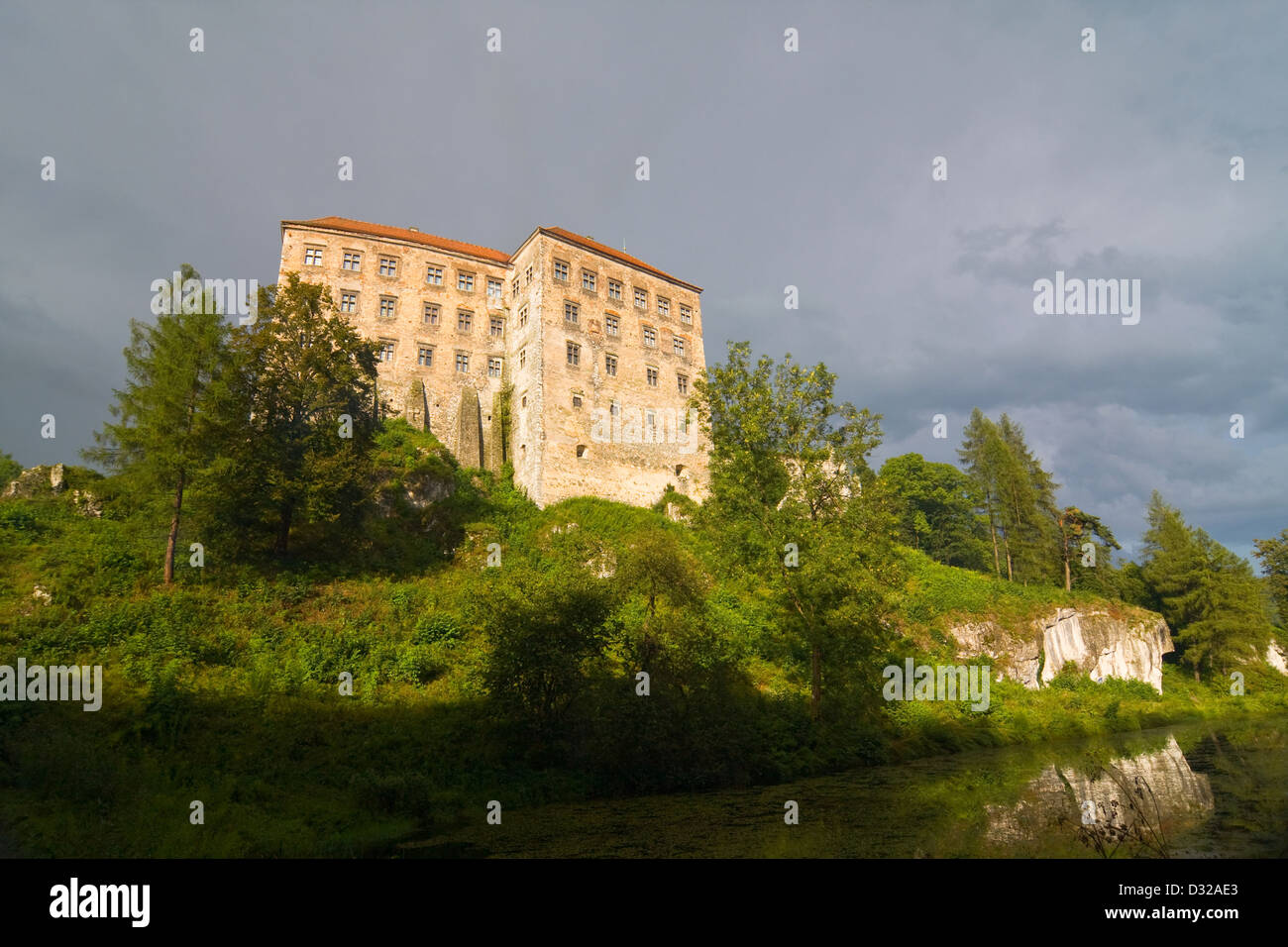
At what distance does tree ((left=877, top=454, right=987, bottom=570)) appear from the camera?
67875 millimetres

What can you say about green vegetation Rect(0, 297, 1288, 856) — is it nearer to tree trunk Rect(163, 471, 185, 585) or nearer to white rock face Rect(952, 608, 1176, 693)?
tree trunk Rect(163, 471, 185, 585)

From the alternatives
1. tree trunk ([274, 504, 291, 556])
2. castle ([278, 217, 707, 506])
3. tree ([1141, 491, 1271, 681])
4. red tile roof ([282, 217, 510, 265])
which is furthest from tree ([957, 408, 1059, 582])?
tree trunk ([274, 504, 291, 556])

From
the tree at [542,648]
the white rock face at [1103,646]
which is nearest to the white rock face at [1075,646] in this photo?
the white rock face at [1103,646]

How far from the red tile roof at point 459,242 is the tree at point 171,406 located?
24992mm

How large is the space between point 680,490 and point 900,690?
20.5 meters

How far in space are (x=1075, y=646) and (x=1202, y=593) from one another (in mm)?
17567

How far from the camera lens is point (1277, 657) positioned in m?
52.2

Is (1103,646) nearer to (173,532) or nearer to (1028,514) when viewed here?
(1028,514)

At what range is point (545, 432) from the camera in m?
41.2

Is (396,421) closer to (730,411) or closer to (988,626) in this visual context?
Result: (730,411)

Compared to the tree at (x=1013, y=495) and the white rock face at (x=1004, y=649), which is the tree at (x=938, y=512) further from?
the white rock face at (x=1004, y=649)

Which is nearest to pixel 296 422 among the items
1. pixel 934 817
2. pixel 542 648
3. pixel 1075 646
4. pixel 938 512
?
pixel 542 648

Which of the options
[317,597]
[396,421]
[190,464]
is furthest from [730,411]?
[396,421]

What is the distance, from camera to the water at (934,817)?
1101 centimetres
